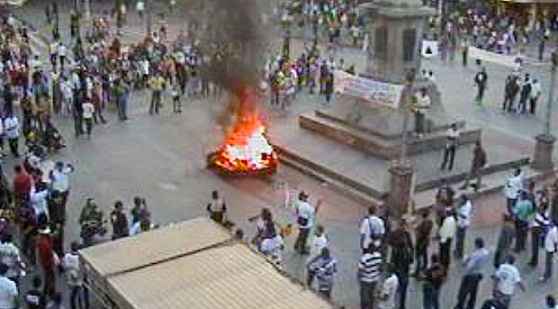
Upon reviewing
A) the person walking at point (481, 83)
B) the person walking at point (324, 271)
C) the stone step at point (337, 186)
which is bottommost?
the stone step at point (337, 186)

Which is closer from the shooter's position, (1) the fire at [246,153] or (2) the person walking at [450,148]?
(2) the person walking at [450,148]

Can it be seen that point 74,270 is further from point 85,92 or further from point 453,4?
point 453,4

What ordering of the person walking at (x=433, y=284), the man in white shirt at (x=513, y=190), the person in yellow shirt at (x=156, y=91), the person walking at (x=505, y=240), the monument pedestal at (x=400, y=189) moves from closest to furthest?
1. the person walking at (x=433, y=284)
2. the person walking at (x=505, y=240)
3. the man in white shirt at (x=513, y=190)
4. the monument pedestal at (x=400, y=189)
5. the person in yellow shirt at (x=156, y=91)

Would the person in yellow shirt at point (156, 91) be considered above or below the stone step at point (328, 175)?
above

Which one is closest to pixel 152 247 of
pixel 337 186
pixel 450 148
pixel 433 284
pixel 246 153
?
pixel 433 284

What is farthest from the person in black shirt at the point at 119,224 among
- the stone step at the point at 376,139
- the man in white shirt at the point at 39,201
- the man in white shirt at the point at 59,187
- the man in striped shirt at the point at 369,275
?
the stone step at the point at 376,139

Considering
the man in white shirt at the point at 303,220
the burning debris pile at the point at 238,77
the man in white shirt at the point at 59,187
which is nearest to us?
the man in white shirt at the point at 303,220

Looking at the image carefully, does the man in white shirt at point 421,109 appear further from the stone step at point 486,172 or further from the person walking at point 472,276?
the person walking at point 472,276

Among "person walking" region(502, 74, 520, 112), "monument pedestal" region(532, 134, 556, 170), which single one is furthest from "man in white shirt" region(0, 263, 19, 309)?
"person walking" region(502, 74, 520, 112)

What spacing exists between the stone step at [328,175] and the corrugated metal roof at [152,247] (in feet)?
21.2

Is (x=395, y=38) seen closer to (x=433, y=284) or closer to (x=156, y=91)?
(x=156, y=91)

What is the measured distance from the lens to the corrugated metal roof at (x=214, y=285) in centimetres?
1054

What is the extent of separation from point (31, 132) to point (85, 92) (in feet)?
7.23

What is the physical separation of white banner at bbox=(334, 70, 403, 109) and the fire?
257 cm
